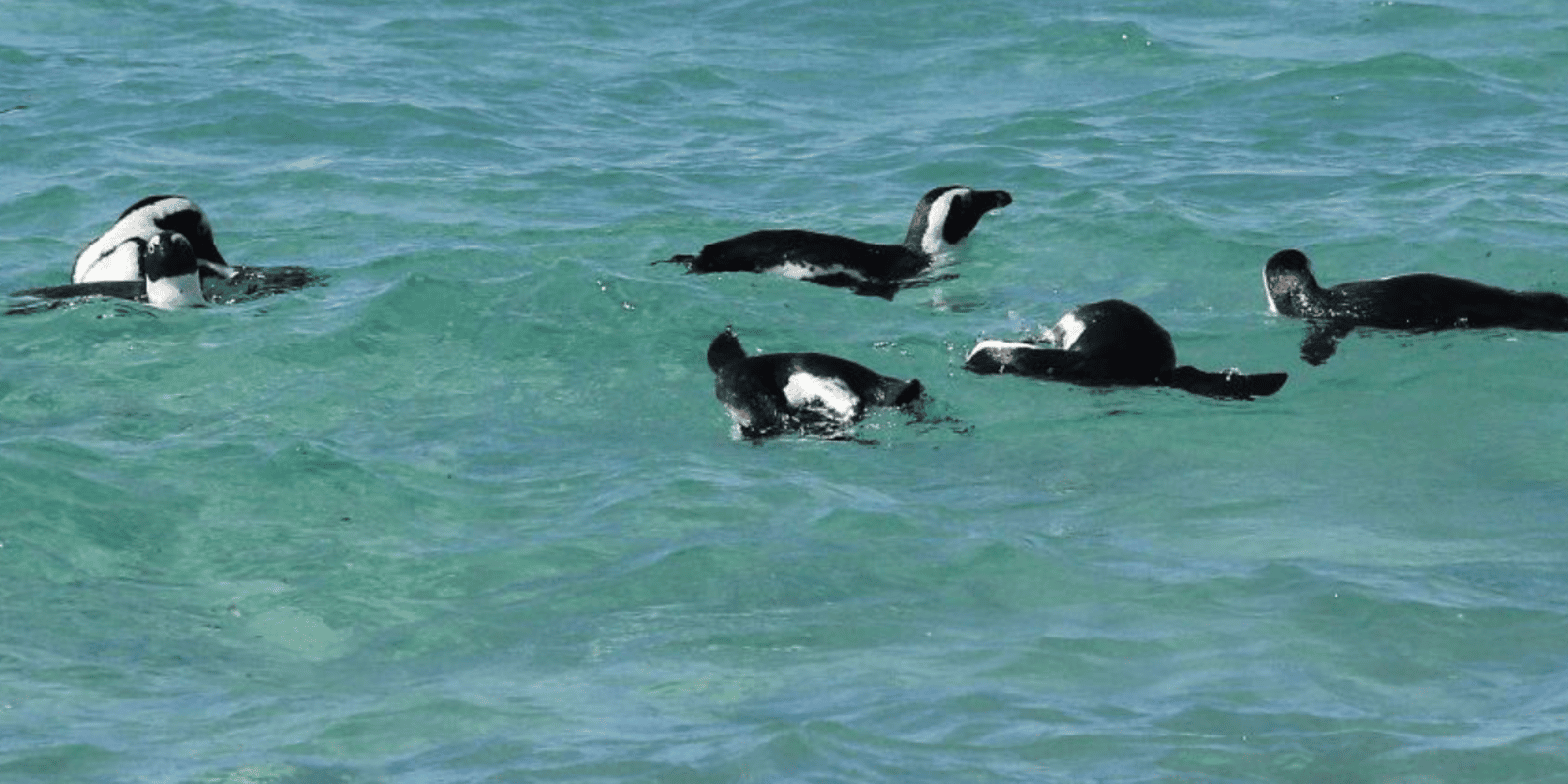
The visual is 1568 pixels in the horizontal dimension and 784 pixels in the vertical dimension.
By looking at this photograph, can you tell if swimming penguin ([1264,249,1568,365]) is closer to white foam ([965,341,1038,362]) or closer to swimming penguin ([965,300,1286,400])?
swimming penguin ([965,300,1286,400])

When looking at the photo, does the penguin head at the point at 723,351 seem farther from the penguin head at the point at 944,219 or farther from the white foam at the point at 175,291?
the white foam at the point at 175,291

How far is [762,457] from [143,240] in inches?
186

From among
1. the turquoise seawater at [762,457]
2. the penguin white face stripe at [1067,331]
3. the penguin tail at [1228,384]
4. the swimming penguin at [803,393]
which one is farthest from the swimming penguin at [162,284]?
the penguin tail at [1228,384]

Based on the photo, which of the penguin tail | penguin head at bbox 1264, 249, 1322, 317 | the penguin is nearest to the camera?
the penguin tail

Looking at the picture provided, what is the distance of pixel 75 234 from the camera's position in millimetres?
15359

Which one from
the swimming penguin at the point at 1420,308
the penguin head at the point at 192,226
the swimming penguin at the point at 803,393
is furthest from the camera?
the penguin head at the point at 192,226

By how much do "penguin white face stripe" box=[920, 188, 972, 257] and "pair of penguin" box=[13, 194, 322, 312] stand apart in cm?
351

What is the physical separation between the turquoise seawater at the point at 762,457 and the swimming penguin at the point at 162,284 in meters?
0.19

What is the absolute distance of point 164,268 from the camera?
42.7 feet

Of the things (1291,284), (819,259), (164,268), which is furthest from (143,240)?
(1291,284)

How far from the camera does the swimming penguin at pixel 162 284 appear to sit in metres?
13.0

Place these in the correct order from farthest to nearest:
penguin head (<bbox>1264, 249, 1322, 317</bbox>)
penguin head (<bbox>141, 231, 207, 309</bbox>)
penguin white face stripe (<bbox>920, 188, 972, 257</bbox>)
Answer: penguin white face stripe (<bbox>920, 188, 972, 257</bbox>), penguin head (<bbox>141, 231, 207, 309</bbox>), penguin head (<bbox>1264, 249, 1322, 317</bbox>)

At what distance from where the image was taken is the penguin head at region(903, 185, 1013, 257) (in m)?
14.4

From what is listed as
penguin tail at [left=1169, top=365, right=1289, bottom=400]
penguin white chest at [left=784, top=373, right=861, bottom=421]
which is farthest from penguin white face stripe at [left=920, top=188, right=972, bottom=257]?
penguin white chest at [left=784, top=373, right=861, bottom=421]
